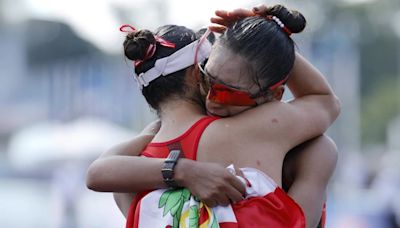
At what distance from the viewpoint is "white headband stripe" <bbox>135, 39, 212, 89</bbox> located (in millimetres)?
3221

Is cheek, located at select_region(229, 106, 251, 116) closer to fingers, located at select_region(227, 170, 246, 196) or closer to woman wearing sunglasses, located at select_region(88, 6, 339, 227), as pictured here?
woman wearing sunglasses, located at select_region(88, 6, 339, 227)

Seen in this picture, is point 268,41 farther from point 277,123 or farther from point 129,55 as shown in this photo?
point 129,55

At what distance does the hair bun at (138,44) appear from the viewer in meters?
3.22

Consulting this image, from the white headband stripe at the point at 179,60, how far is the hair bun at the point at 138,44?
0.18 feet

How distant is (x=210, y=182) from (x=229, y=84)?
285mm

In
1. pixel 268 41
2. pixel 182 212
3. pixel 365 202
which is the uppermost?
pixel 268 41

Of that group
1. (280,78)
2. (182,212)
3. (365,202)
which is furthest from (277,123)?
(365,202)

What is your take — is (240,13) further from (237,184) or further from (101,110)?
(101,110)

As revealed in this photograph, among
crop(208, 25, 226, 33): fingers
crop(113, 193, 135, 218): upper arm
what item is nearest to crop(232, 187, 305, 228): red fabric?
crop(113, 193, 135, 218): upper arm

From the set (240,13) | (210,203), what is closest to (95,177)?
(210,203)

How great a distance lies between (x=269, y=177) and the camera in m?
3.04

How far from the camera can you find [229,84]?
121 inches

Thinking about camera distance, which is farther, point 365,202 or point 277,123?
point 365,202

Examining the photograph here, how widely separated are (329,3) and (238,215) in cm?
5751
